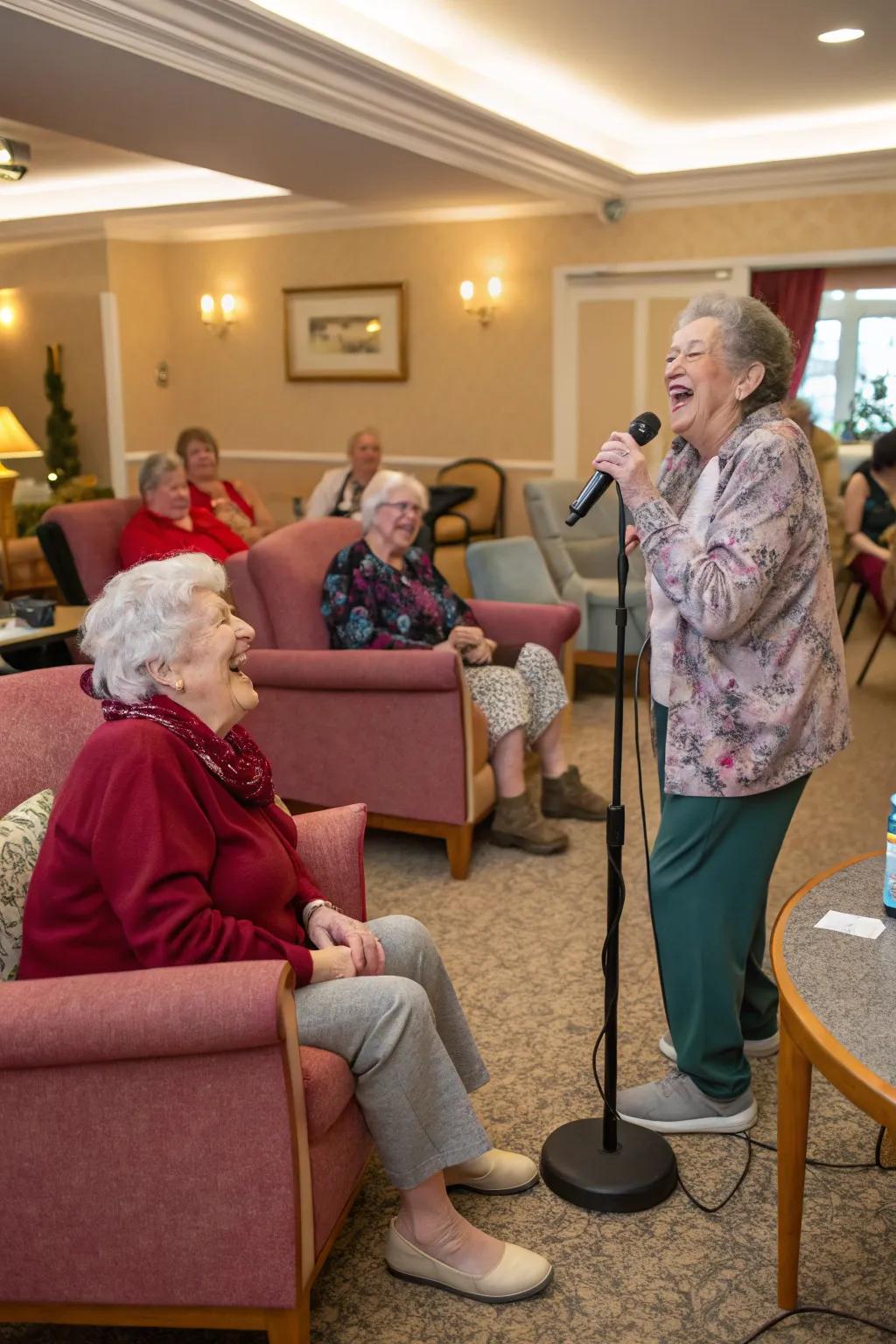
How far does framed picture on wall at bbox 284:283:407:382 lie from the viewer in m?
8.20

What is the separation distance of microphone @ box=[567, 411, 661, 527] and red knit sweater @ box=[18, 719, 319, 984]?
0.72m

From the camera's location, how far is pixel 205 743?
1869 millimetres

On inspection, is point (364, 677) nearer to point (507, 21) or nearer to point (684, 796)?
point (684, 796)

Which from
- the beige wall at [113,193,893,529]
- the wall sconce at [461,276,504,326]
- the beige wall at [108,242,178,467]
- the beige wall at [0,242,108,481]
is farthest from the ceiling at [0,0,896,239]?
the beige wall at [0,242,108,481]

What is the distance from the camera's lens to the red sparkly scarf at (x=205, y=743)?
6.08ft

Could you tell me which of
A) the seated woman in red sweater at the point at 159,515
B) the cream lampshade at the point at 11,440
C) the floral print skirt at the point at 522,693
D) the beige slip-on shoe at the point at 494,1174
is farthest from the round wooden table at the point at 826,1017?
the cream lampshade at the point at 11,440

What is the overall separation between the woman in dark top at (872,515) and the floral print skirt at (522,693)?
253cm

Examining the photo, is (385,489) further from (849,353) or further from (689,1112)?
(849,353)

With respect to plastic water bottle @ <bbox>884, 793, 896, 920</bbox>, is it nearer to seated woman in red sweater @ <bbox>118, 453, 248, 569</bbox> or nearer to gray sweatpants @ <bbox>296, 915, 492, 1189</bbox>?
gray sweatpants @ <bbox>296, 915, 492, 1189</bbox>

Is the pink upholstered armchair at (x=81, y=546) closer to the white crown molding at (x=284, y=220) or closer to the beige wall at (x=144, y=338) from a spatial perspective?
the white crown molding at (x=284, y=220)

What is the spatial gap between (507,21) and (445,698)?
278 centimetres

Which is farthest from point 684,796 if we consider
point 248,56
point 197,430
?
point 197,430

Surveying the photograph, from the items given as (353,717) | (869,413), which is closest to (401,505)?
(353,717)

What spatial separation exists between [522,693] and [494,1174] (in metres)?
1.91
